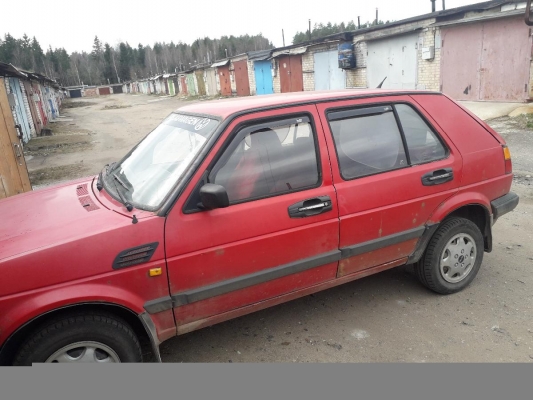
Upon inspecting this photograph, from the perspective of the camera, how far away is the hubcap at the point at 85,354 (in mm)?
2156

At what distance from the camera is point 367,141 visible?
3.02 metres

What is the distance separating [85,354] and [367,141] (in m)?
2.34

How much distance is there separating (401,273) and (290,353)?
165 centimetres

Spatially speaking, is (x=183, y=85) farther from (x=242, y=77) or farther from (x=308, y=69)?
(x=308, y=69)

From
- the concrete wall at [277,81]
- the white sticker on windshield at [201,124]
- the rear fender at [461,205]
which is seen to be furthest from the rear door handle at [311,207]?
the concrete wall at [277,81]

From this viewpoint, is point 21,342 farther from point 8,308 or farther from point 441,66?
point 441,66

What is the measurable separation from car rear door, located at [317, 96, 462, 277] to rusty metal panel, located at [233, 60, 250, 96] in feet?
96.0

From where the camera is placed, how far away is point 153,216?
233cm

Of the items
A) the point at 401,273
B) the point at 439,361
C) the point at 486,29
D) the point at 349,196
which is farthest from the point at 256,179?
the point at 486,29

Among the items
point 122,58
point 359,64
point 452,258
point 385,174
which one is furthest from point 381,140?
point 122,58

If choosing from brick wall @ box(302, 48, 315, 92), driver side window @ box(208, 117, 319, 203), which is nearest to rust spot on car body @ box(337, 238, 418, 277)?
driver side window @ box(208, 117, 319, 203)

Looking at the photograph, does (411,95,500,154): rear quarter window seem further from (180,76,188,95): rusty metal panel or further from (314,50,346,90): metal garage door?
(180,76,188,95): rusty metal panel

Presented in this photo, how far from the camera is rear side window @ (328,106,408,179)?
290 cm

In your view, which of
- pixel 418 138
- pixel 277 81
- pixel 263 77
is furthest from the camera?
pixel 263 77
